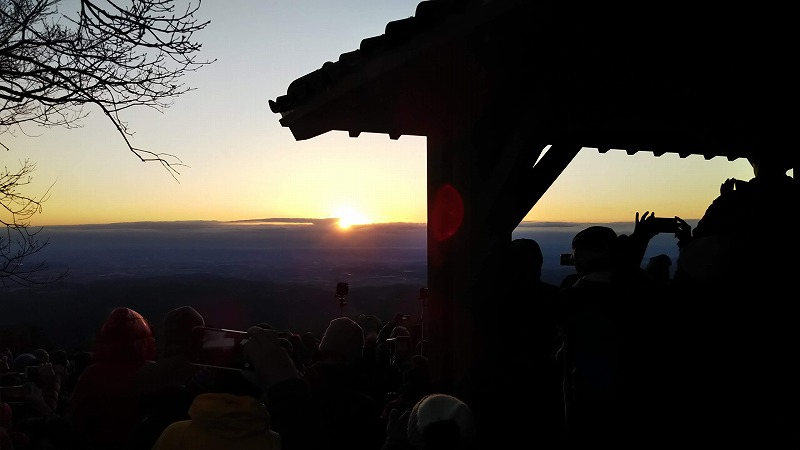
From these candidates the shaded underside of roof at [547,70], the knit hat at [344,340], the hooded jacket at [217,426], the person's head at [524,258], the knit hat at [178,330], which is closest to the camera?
the hooded jacket at [217,426]

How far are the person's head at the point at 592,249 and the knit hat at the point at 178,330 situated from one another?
1842mm

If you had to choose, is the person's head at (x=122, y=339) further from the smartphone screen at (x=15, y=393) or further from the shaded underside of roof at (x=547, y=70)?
the smartphone screen at (x=15, y=393)

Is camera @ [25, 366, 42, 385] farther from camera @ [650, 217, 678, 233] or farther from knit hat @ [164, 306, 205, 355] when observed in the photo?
camera @ [650, 217, 678, 233]

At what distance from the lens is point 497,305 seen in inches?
123

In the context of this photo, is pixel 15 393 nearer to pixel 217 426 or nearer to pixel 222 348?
pixel 222 348

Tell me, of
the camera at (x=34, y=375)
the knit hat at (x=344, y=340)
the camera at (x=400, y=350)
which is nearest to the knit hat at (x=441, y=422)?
the knit hat at (x=344, y=340)

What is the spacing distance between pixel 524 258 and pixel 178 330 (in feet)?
5.46

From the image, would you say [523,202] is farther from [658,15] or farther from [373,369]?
[373,369]

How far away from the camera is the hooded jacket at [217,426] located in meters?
2.06

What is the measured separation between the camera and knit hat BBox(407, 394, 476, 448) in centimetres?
247

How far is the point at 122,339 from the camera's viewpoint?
301cm

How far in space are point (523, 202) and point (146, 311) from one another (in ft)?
178

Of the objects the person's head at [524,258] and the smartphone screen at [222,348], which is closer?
the smartphone screen at [222,348]

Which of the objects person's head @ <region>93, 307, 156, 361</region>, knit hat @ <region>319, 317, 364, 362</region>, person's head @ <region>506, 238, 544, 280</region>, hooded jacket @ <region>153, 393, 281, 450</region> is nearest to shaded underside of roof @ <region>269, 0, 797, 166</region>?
person's head @ <region>506, 238, 544, 280</region>
